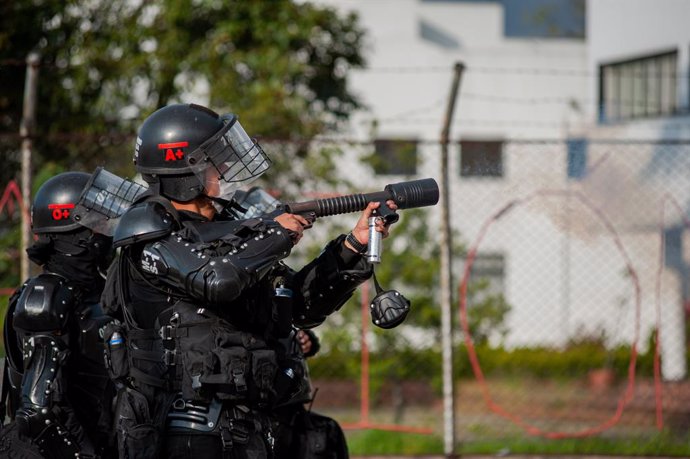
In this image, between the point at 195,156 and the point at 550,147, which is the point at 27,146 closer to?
the point at 195,156

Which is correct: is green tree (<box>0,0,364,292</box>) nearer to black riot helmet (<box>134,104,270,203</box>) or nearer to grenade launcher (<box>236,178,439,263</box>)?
black riot helmet (<box>134,104,270,203</box>)

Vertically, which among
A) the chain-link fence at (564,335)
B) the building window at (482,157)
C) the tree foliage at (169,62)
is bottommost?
the chain-link fence at (564,335)

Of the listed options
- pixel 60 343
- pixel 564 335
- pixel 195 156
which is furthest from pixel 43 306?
pixel 564 335

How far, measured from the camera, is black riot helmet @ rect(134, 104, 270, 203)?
344 centimetres

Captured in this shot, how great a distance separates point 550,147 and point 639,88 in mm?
7159

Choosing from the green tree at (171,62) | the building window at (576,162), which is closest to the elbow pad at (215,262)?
the building window at (576,162)

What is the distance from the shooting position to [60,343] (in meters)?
4.00

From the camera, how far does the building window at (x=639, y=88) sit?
1395cm

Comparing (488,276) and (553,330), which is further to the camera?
(488,276)

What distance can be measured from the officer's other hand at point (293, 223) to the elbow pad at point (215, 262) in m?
0.04

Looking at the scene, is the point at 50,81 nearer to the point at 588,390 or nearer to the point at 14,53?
the point at 14,53

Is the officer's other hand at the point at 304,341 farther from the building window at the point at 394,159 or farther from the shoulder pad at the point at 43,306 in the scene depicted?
the building window at the point at 394,159

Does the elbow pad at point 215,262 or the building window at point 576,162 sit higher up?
the building window at point 576,162

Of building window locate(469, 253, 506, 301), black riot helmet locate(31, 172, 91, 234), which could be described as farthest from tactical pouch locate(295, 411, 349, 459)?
building window locate(469, 253, 506, 301)
